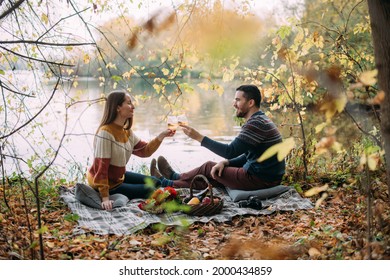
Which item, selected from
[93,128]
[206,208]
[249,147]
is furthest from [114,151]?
[93,128]

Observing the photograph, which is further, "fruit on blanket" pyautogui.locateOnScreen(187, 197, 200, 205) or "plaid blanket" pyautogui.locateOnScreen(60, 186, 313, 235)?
"fruit on blanket" pyautogui.locateOnScreen(187, 197, 200, 205)

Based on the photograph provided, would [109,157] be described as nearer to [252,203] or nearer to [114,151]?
[114,151]

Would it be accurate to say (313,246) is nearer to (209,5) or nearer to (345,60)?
(345,60)

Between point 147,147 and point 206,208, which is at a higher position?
point 147,147

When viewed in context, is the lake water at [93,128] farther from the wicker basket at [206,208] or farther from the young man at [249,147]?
the wicker basket at [206,208]

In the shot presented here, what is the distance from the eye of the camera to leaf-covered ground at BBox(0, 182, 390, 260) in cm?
226

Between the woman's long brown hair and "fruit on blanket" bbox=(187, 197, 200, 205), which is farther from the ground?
the woman's long brown hair

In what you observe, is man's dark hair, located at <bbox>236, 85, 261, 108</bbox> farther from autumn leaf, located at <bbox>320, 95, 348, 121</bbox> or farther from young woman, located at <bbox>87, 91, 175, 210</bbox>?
autumn leaf, located at <bbox>320, 95, 348, 121</bbox>

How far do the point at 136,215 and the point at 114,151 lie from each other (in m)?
0.51

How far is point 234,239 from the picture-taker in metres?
2.73

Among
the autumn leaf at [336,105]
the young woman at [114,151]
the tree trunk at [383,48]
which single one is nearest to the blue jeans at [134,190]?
the young woman at [114,151]

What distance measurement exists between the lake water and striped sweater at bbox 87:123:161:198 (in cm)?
22

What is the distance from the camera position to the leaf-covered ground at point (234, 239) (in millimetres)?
2260

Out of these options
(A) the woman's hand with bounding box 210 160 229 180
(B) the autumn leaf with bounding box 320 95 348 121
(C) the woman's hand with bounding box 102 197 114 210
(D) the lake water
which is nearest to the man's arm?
(A) the woman's hand with bounding box 210 160 229 180
